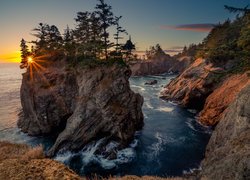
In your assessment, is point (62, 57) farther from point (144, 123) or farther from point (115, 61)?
point (144, 123)

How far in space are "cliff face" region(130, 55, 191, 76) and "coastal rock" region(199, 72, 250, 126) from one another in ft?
389

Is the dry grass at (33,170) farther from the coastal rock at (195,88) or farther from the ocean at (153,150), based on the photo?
the coastal rock at (195,88)

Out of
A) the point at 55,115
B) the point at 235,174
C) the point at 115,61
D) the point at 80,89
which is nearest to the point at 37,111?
the point at 55,115

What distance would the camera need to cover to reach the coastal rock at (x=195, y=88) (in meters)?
51.0

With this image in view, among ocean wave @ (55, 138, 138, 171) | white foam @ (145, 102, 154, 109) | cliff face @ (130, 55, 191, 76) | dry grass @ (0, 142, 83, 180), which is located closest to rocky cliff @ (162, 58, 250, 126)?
white foam @ (145, 102, 154, 109)

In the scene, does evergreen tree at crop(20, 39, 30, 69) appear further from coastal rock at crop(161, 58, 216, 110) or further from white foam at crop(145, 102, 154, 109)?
coastal rock at crop(161, 58, 216, 110)

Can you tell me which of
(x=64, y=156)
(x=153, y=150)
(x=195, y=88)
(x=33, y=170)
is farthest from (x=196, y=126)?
(x=33, y=170)

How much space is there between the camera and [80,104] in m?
37.9

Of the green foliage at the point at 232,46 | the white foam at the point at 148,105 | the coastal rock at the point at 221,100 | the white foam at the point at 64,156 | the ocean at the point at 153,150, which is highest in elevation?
the green foliage at the point at 232,46

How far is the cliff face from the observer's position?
164887 millimetres

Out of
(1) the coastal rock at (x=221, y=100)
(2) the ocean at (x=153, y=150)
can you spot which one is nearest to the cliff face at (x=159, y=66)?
(2) the ocean at (x=153, y=150)

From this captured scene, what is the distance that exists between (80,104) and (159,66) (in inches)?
5752

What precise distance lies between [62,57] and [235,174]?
152ft

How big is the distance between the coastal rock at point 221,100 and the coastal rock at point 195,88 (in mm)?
3446
